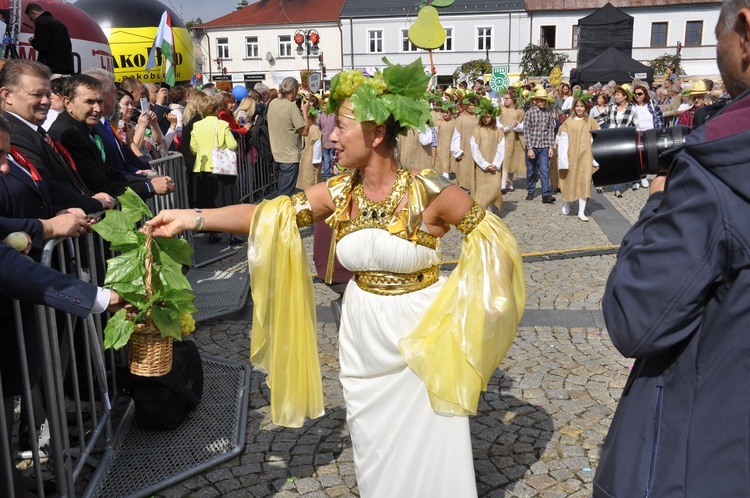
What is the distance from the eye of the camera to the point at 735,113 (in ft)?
5.24

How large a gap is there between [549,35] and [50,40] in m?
58.4

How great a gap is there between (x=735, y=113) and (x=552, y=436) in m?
3.06

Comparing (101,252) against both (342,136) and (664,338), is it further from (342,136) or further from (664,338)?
(664,338)

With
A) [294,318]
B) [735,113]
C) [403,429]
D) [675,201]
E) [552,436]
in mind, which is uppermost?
[735,113]

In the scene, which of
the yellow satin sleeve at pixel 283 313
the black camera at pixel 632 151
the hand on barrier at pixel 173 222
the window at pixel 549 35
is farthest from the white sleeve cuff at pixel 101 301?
the window at pixel 549 35

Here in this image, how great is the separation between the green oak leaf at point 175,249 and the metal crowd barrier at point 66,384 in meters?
0.44

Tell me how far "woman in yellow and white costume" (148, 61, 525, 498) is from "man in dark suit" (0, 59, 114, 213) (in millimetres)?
1395

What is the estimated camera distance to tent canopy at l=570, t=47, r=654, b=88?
28469mm

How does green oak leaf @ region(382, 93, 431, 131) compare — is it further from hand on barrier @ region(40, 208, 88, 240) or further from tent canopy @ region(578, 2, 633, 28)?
tent canopy @ region(578, 2, 633, 28)

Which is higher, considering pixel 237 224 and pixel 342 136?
pixel 342 136

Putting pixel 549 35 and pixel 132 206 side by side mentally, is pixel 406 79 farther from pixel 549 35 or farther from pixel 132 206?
pixel 549 35

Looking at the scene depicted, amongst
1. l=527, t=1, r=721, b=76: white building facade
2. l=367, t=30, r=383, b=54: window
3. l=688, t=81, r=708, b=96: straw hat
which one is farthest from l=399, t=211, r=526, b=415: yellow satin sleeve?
l=367, t=30, r=383, b=54: window

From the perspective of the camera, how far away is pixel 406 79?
3314mm

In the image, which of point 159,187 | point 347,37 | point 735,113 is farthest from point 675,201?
point 347,37
